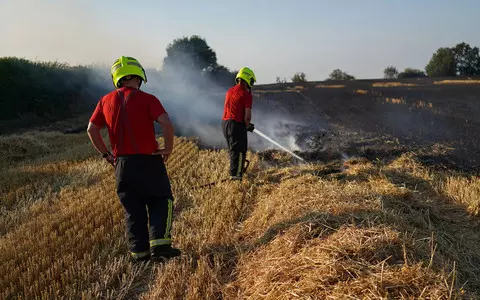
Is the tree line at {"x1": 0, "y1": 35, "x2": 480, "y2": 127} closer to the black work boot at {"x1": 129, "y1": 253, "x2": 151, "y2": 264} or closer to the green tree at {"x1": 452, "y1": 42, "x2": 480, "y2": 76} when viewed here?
the black work boot at {"x1": 129, "y1": 253, "x2": 151, "y2": 264}

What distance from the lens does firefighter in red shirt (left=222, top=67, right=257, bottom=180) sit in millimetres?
6645

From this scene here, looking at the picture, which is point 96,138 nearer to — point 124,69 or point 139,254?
point 124,69

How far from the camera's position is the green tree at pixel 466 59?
49.8 m

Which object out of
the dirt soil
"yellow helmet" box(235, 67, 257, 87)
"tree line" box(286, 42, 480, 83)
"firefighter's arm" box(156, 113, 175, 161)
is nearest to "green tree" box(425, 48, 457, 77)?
"tree line" box(286, 42, 480, 83)

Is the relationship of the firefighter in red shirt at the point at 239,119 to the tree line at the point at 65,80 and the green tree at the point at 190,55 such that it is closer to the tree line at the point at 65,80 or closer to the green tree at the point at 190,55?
the tree line at the point at 65,80

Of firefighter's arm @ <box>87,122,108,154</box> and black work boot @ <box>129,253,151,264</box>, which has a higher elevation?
firefighter's arm @ <box>87,122,108,154</box>

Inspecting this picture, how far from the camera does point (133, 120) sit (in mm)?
3734

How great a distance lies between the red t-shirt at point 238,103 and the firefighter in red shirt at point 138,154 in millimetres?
2930

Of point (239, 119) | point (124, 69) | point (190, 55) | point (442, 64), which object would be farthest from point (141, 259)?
point (442, 64)

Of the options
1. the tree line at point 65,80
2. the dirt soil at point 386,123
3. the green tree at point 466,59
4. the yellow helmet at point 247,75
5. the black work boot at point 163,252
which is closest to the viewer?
the black work boot at point 163,252

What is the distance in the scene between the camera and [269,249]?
3605mm

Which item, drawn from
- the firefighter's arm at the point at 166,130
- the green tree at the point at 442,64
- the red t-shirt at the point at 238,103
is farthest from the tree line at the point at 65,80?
the green tree at the point at 442,64

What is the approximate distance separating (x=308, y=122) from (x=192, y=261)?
34.2ft

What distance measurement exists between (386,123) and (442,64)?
157 ft
